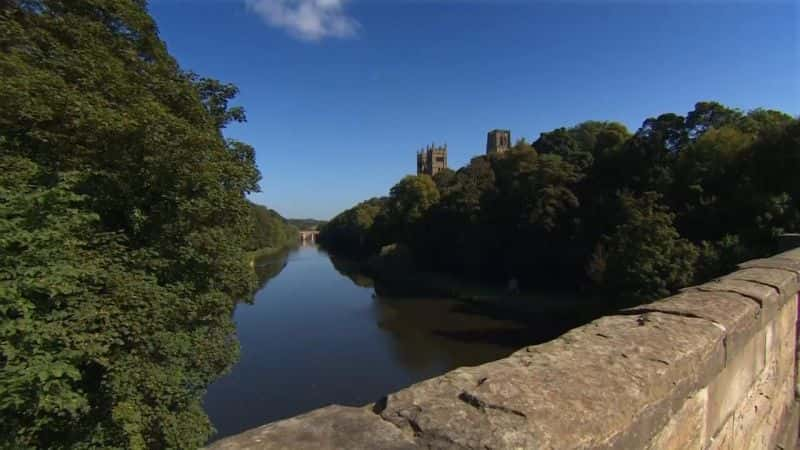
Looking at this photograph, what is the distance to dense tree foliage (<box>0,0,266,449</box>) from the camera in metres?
5.69

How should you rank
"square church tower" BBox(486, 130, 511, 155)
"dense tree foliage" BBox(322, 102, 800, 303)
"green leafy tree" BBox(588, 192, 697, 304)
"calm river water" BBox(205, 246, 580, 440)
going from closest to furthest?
"calm river water" BBox(205, 246, 580, 440) → "green leafy tree" BBox(588, 192, 697, 304) → "dense tree foliage" BBox(322, 102, 800, 303) → "square church tower" BBox(486, 130, 511, 155)

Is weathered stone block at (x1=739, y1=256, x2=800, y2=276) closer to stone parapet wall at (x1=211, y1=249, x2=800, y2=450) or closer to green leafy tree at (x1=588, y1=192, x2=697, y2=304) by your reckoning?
stone parapet wall at (x1=211, y1=249, x2=800, y2=450)

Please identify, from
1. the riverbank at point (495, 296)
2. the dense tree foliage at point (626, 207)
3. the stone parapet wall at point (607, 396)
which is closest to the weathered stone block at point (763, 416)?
the stone parapet wall at point (607, 396)

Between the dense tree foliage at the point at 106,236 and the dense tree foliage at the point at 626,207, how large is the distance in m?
15.8

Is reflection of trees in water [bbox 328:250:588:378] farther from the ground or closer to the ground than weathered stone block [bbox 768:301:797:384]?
closer to the ground

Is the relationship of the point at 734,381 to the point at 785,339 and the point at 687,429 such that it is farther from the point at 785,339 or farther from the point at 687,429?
the point at 785,339

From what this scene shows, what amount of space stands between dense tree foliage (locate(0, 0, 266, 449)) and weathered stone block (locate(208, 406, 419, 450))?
5.42 m

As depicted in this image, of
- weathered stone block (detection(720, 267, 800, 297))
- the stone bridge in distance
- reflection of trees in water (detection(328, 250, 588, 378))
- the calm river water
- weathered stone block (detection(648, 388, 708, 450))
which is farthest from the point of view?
the stone bridge in distance

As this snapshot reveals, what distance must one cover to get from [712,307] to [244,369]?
60.1 feet

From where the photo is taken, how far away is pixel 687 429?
1.75 metres

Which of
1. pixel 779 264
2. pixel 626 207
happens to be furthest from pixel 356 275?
pixel 779 264

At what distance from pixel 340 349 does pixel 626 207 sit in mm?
15658

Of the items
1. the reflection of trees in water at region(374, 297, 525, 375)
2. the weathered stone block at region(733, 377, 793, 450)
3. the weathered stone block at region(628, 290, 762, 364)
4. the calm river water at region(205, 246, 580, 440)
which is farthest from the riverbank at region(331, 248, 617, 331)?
the weathered stone block at region(628, 290, 762, 364)

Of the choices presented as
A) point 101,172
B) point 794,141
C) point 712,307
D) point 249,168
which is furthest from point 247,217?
point 794,141
